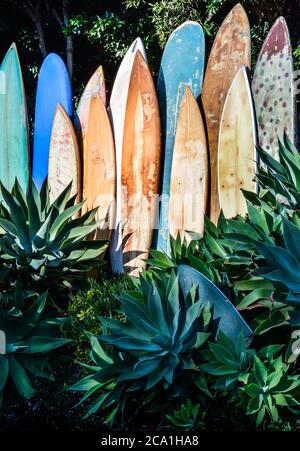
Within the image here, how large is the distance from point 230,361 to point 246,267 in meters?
0.58

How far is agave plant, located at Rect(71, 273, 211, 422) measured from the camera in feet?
9.28

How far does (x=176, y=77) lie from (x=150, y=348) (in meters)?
2.42

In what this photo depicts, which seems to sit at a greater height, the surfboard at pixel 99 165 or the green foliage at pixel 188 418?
the surfboard at pixel 99 165

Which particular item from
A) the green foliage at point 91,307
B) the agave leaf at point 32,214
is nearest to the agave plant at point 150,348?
the green foliage at point 91,307

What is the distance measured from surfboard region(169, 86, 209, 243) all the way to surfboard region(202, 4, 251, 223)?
0.30ft

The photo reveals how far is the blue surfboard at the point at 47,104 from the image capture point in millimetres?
4957

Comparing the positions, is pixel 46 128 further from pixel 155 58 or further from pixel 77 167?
pixel 155 58

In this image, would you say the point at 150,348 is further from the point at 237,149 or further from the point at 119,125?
the point at 119,125

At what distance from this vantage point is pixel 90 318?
363cm

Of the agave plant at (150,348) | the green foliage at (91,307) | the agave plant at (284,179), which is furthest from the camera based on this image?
the green foliage at (91,307)

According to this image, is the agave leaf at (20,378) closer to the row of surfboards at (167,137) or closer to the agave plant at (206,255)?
the agave plant at (206,255)

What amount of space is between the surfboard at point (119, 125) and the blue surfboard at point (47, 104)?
15.6 inches

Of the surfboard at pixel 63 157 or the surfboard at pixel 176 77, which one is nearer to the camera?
the surfboard at pixel 176 77

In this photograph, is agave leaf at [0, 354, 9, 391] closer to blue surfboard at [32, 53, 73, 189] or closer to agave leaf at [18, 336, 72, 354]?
agave leaf at [18, 336, 72, 354]
